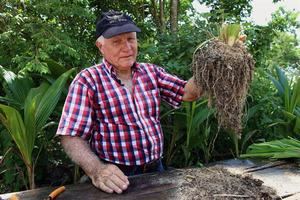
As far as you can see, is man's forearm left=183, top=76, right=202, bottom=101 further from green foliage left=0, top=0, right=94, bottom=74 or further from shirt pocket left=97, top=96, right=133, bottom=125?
green foliage left=0, top=0, right=94, bottom=74

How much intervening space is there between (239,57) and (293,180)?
2.49ft

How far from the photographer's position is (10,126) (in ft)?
7.20

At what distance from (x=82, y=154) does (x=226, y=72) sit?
861 mm

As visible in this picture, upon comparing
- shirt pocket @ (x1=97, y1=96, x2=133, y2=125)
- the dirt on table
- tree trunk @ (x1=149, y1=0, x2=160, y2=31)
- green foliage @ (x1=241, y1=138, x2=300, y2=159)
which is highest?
tree trunk @ (x1=149, y1=0, x2=160, y2=31)

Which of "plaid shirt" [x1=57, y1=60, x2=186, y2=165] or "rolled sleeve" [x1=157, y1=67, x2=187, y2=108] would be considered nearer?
"plaid shirt" [x1=57, y1=60, x2=186, y2=165]

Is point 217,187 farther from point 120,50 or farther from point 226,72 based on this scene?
point 120,50

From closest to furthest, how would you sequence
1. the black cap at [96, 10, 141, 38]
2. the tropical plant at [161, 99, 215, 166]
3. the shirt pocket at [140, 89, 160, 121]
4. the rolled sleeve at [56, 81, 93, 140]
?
1. the rolled sleeve at [56, 81, 93, 140]
2. the black cap at [96, 10, 141, 38]
3. the shirt pocket at [140, 89, 160, 121]
4. the tropical plant at [161, 99, 215, 166]

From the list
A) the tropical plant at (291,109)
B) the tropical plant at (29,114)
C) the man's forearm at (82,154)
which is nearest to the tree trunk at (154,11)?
the tropical plant at (291,109)

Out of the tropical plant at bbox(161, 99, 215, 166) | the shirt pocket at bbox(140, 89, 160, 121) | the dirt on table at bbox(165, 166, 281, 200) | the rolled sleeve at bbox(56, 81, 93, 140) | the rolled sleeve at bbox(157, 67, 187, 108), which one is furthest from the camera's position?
the tropical plant at bbox(161, 99, 215, 166)

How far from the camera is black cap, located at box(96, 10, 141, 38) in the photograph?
2158 mm

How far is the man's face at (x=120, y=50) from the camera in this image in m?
2.22

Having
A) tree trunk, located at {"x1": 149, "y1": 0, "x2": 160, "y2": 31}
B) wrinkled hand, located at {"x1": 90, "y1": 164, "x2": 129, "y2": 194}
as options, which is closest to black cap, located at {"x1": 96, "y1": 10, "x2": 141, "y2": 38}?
wrinkled hand, located at {"x1": 90, "y1": 164, "x2": 129, "y2": 194}

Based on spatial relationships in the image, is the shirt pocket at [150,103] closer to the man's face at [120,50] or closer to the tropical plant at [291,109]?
the man's face at [120,50]

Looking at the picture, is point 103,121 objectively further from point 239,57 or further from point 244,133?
point 244,133
